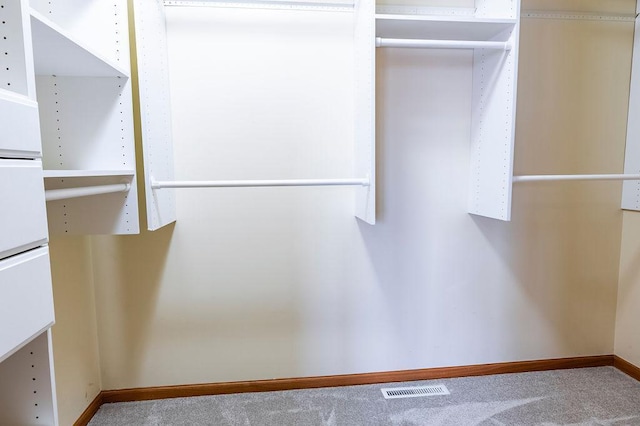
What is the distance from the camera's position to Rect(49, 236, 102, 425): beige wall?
1.54 metres

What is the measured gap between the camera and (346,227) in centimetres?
193

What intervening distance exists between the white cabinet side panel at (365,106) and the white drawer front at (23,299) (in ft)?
3.83

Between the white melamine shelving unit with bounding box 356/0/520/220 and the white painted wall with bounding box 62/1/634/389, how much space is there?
96 mm

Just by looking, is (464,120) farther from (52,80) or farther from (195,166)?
(52,80)

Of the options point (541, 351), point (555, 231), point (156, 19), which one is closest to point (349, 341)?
point (541, 351)

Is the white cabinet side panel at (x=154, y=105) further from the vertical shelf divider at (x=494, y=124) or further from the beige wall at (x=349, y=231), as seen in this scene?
the vertical shelf divider at (x=494, y=124)

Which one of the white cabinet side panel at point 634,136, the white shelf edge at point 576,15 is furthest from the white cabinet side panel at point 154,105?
the white cabinet side panel at point 634,136

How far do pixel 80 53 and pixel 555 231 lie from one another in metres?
2.38

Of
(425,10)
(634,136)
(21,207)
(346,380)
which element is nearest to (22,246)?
(21,207)

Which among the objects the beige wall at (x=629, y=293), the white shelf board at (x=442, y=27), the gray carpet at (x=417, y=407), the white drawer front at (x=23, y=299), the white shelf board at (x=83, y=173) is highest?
the white shelf board at (x=442, y=27)

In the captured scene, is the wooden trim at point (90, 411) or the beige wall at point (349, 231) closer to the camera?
the wooden trim at point (90, 411)

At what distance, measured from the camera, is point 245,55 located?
5.85ft

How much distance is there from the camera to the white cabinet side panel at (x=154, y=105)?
4.69 feet

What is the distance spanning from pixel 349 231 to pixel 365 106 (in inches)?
25.8
